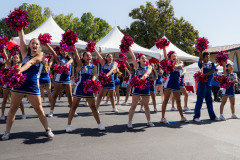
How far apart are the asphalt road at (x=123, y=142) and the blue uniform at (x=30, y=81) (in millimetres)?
936

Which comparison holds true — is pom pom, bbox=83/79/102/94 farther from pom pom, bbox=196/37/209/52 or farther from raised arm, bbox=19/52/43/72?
pom pom, bbox=196/37/209/52

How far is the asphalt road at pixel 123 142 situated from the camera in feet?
11.7

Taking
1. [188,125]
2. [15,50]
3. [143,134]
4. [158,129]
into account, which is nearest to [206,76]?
[188,125]

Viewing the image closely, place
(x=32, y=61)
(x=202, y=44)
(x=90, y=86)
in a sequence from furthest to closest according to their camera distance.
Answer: (x=202, y=44) < (x=90, y=86) < (x=32, y=61)

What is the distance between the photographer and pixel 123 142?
170 inches

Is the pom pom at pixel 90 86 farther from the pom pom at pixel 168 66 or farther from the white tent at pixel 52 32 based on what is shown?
the white tent at pixel 52 32

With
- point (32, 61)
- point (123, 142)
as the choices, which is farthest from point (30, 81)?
point (123, 142)

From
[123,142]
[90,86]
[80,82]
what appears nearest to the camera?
[123,142]

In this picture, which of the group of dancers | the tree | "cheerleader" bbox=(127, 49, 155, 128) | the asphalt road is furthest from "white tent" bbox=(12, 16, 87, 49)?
the tree

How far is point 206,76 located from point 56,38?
9.72 metres

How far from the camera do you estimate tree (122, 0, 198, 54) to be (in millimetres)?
29547

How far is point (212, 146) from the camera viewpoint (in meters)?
4.13

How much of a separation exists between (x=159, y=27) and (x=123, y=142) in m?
26.7

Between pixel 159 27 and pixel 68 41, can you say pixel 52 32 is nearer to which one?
pixel 68 41
